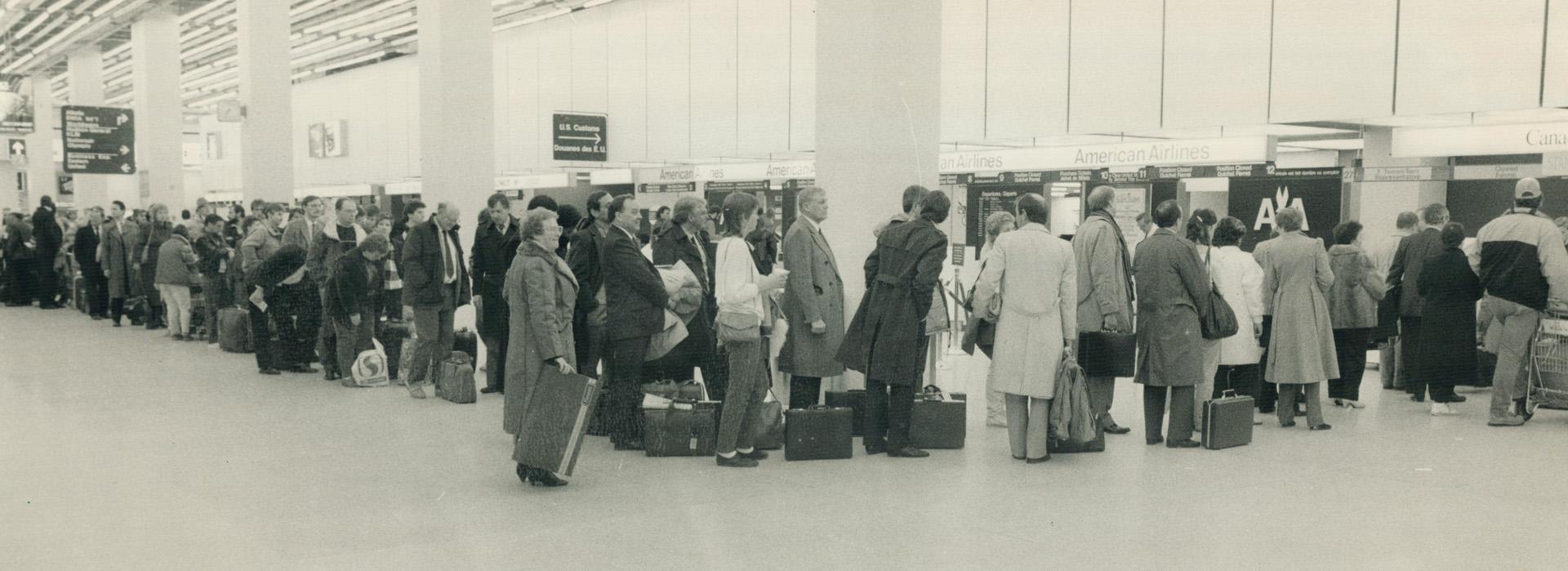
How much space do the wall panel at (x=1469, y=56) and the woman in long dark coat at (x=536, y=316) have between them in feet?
29.5

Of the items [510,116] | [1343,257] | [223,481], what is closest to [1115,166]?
[1343,257]

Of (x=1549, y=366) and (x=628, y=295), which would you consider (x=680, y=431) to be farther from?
(x=1549, y=366)

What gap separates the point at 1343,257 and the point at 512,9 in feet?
59.4

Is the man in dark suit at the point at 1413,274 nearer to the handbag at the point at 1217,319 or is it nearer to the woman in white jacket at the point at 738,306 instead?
the handbag at the point at 1217,319

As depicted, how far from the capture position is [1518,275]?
8.50 meters

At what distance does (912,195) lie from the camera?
7180mm

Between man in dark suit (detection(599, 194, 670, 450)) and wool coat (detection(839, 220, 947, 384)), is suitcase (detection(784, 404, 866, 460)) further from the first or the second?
man in dark suit (detection(599, 194, 670, 450))

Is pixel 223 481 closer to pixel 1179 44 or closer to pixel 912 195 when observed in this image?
pixel 912 195

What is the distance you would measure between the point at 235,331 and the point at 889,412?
907cm

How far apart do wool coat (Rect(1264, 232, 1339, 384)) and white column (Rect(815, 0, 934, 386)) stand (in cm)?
257

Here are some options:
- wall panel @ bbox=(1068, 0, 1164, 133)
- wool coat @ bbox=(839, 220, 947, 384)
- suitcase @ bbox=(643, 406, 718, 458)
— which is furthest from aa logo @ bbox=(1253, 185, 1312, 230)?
suitcase @ bbox=(643, 406, 718, 458)

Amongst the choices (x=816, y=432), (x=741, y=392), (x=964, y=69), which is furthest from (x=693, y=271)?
(x=964, y=69)

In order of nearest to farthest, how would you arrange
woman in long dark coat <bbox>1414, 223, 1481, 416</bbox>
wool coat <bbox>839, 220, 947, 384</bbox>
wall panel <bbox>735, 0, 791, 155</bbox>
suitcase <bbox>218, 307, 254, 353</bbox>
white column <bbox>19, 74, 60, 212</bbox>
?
1. wool coat <bbox>839, 220, 947, 384</bbox>
2. woman in long dark coat <bbox>1414, 223, 1481, 416</bbox>
3. suitcase <bbox>218, 307, 254, 353</bbox>
4. wall panel <bbox>735, 0, 791, 155</bbox>
5. white column <bbox>19, 74, 60, 212</bbox>

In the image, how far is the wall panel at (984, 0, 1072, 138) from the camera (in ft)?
48.3
